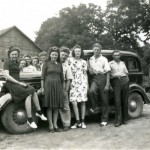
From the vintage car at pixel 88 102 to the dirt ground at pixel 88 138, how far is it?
27 centimetres

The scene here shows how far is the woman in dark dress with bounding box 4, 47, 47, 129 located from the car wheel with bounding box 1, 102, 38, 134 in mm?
245

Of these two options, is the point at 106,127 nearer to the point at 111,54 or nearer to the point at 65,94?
the point at 65,94

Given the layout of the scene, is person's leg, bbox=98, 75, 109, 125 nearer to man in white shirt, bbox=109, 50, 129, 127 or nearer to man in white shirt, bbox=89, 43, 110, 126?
man in white shirt, bbox=89, 43, 110, 126

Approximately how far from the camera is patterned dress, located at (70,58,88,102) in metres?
7.23

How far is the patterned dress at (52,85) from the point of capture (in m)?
6.81

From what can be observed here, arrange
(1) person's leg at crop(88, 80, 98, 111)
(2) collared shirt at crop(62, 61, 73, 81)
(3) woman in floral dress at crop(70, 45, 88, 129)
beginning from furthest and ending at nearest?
(1) person's leg at crop(88, 80, 98, 111)
(3) woman in floral dress at crop(70, 45, 88, 129)
(2) collared shirt at crop(62, 61, 73, 81)

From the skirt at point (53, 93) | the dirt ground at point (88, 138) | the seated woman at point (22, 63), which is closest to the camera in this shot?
the dirt ground at point (88, 138)

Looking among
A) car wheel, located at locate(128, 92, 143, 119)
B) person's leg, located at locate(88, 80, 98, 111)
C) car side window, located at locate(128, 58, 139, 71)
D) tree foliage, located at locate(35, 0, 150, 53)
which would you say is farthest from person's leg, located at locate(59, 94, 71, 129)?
tree foliage, located at locate(35, 0, 150, 53)

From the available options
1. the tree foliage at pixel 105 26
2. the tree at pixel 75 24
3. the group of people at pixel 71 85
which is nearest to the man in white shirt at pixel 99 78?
the group of people at pixel 71 85

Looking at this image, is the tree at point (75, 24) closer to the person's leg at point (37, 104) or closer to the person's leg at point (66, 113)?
the person's leg at point (66, 113)

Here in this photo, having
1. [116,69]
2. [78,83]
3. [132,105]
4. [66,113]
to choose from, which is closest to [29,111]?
[66,113]

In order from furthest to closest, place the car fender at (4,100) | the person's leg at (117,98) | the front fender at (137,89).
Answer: the front fender at (137,89), the person's leg at (117,98), the car fender at (4,100)

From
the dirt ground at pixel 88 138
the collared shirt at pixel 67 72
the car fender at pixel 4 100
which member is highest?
the collared shirt at pixel 67 72

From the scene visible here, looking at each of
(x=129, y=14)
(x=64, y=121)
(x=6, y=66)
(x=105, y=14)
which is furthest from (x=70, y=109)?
(x=105, y=14)
